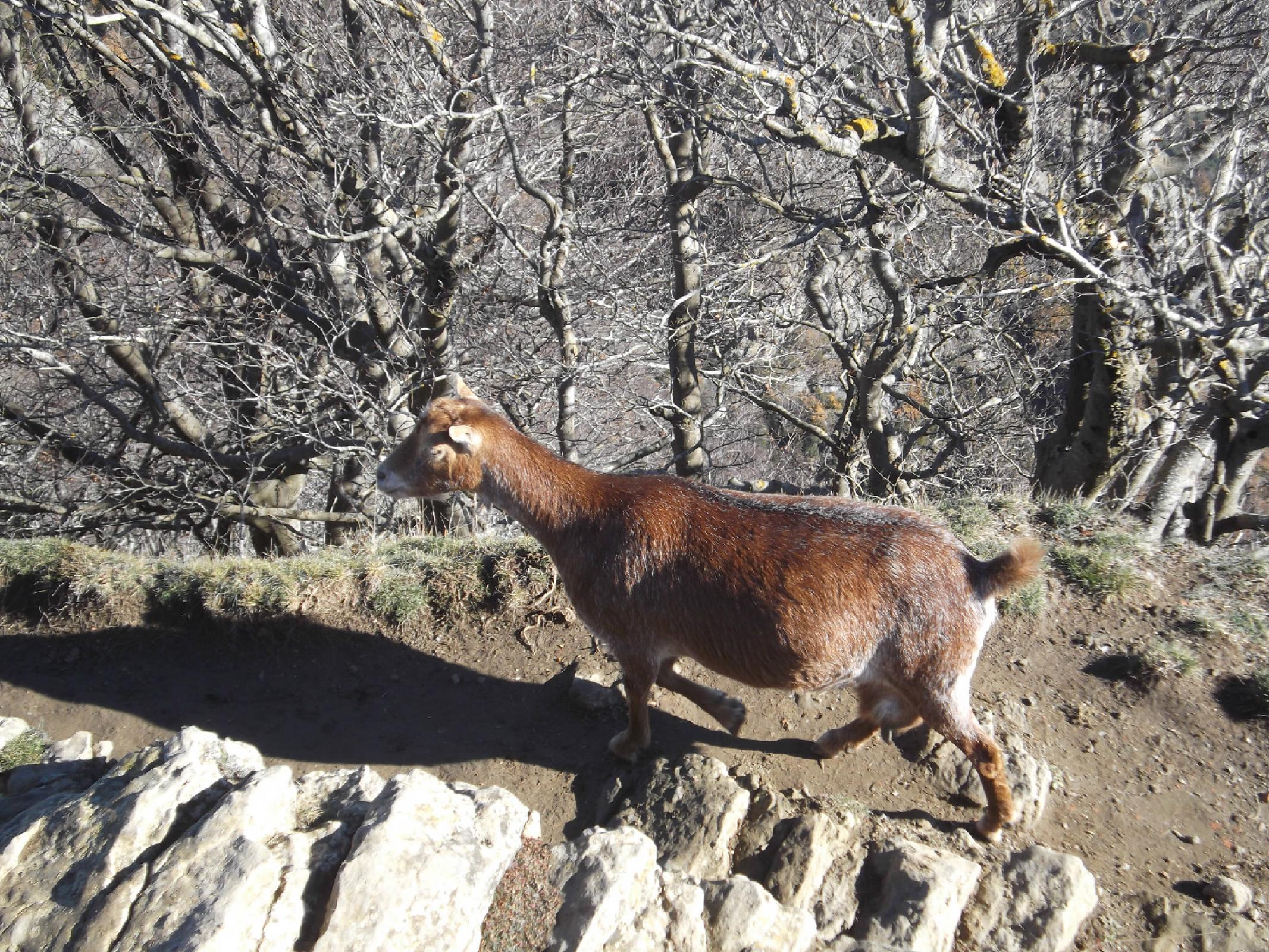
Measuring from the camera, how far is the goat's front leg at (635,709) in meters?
4.39

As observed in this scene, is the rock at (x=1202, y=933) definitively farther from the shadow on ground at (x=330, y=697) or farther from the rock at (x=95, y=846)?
the rock at (x=95, y=846)

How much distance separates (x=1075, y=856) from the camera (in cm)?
384

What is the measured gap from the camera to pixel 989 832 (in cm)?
399

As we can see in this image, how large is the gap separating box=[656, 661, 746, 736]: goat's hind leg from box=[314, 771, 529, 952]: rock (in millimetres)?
1475

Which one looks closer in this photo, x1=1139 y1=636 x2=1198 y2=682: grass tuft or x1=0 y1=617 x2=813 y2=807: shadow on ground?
x1=0 y1=617 x2=813 y2=807: shadow on ground

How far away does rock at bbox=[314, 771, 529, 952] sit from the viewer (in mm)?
2836

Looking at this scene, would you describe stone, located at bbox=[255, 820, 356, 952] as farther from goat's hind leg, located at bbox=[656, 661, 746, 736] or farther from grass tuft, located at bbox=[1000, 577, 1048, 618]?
grass tuft, located at bbox=[1000, 577, 1048, 618]

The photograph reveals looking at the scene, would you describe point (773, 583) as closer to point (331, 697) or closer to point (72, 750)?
point (331, 697)

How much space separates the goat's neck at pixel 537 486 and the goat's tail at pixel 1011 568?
1.96 metres

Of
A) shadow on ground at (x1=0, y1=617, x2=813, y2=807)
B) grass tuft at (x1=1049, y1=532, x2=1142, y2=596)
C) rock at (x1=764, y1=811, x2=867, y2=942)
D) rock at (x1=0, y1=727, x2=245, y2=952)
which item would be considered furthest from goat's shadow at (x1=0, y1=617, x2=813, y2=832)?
grass tuft at (x1=1049, y1=532, x2=1142, y2=596)

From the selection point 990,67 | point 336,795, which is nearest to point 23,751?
point 336,795

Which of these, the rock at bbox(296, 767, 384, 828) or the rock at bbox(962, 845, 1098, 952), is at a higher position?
the rock at bbox(296, 767, 384, 828)

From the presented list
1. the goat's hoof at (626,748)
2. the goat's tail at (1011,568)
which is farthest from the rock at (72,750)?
the goat's tail at (1011,568)

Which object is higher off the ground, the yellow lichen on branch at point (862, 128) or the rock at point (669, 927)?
the yellow lichen on branch at point (862, 128)
